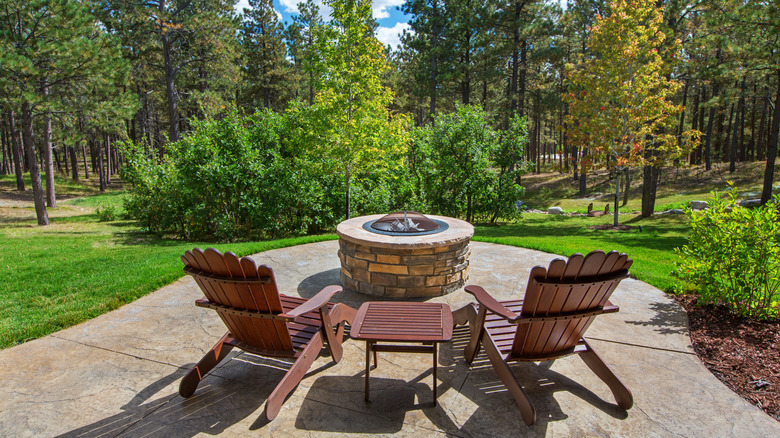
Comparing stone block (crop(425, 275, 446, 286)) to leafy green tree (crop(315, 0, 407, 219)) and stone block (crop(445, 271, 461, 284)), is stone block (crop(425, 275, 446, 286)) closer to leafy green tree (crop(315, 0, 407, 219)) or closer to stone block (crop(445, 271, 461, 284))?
stone block (crop(445, 271, 461, 284))

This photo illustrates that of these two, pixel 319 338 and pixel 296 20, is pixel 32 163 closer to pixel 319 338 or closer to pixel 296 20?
pixel 319 338

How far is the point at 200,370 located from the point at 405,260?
2.38 metres

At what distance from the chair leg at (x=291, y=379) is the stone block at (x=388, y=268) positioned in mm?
1747

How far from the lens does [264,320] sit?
8.67 feet

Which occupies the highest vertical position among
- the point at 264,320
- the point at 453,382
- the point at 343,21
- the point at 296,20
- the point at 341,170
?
the point at 296,20

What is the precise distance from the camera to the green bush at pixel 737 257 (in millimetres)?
3705

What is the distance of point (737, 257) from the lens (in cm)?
383

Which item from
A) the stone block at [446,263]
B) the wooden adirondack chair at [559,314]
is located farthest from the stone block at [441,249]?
the wooden adirondack chair at [559,314]

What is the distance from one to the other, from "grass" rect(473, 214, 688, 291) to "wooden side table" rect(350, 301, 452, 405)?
3.38m

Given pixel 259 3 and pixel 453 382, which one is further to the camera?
pixel 259 3

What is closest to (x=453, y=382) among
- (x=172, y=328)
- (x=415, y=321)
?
(x=415, y=321)

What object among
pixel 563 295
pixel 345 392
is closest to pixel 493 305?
pixel 563 295

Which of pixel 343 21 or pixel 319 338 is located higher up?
pixel 343 21

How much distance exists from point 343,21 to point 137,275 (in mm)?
5782
